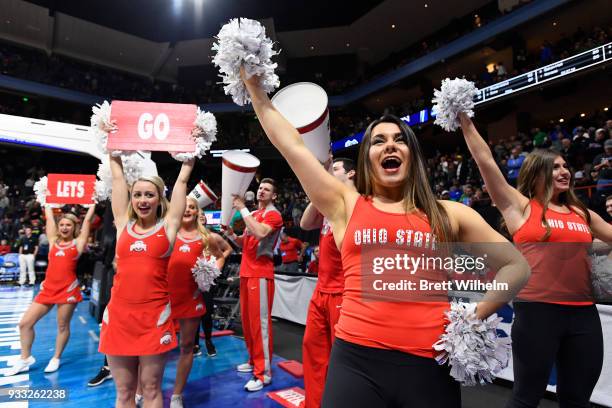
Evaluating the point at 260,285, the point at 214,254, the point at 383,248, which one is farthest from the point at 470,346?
the point at 214,254

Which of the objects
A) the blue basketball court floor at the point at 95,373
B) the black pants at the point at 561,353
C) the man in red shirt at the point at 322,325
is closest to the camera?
the black pants at the point at 561,353

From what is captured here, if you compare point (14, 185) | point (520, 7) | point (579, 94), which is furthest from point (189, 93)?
point (579, 94)

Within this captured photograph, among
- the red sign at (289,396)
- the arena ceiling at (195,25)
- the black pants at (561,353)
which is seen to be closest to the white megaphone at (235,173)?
the red sign at (289,396)

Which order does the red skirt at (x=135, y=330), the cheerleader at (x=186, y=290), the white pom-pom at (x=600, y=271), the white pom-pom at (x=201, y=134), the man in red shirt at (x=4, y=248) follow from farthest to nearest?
the man in red shirt at (x=4, y=248)
the cheerleader at (x=186, y=290)
the white pom-pom at (x=201, y=134)
the red skirt at (x=135, y=330)
the white pom-pom at (x=600, y=271)

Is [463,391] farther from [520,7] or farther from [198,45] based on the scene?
[198,45]

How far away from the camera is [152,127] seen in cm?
275

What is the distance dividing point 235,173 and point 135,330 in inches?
61.2

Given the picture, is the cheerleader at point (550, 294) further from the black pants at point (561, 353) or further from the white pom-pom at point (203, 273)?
the white pom-pom at point (203, 273)

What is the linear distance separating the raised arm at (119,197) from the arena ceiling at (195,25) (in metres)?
18.5

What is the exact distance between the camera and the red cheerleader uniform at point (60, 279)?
4.48 metres

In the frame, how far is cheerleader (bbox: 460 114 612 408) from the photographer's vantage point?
191cm

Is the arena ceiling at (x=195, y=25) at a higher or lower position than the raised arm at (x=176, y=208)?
higher

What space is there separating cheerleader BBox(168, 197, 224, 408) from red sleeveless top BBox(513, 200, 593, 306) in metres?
2.54

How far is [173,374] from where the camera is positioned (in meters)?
4.34
